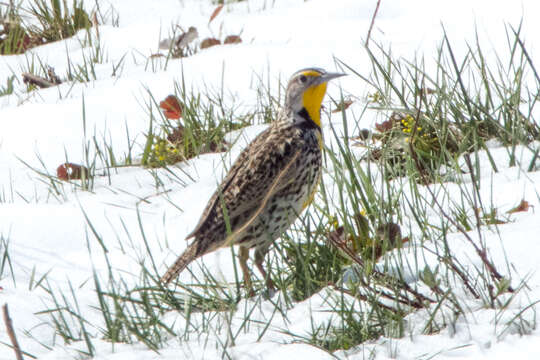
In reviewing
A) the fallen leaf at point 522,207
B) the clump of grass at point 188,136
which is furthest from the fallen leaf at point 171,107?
the fallen leaf at point 522,207

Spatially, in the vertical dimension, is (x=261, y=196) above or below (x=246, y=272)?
above

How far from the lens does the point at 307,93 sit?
14.3ft

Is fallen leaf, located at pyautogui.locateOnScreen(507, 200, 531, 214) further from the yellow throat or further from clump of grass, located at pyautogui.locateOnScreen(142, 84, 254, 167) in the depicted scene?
clump of grass, located at pyautogui.locateOnScreen(142, 84, 254, 167)

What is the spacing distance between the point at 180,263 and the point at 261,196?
482 mm

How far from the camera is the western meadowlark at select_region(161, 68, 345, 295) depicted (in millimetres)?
3756

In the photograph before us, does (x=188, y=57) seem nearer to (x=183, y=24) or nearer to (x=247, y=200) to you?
(x=183, y=24)

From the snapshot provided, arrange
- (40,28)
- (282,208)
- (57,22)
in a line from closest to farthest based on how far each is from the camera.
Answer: (282,208) < (57,22) < (40,28)

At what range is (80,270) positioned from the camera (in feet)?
13.4

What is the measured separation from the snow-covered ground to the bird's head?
0.31 m

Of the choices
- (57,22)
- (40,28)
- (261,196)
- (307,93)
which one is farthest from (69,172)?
(40,28)

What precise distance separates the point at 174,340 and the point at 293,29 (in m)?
4.87

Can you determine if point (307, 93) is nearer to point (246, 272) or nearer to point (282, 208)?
point (282, 208)

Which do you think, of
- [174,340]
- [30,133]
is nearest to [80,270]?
[174,340]

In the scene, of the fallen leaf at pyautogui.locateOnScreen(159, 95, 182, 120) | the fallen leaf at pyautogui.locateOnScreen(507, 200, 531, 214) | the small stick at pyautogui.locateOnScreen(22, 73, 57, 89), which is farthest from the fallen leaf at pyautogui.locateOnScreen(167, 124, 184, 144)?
the fallen leaf at pyautogui.locateOnScreen(507, 200, 531, 214)
